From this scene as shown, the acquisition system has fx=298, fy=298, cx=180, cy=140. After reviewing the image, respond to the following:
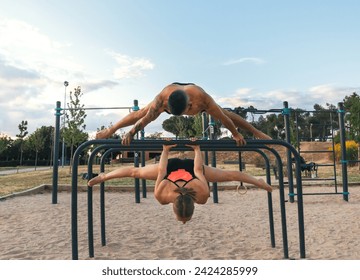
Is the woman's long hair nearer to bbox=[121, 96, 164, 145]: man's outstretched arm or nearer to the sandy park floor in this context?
bbox=[121, 96, 164, 145]: man's outstretched arm

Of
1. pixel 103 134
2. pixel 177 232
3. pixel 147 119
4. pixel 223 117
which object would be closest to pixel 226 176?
pixel 223 117

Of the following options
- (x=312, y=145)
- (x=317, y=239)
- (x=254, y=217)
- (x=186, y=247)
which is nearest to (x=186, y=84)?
→ (x=186, y=247)

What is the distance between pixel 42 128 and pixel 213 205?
4408 cm

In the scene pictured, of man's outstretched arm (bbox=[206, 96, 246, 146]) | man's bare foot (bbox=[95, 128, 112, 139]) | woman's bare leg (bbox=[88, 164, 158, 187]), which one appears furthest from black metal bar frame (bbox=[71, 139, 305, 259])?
man's bare foot (bbox=[95, 128, 112, 139])

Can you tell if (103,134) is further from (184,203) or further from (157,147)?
(184,203)

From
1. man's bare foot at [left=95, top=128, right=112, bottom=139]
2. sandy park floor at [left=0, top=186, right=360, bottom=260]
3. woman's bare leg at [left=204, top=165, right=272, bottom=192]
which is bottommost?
sandy park floor at [left=0, top=186, right=360, bottom=260]

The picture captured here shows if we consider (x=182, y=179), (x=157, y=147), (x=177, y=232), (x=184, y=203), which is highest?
(x=157, y=147)

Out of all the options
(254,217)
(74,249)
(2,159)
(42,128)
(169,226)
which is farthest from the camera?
(42,128)

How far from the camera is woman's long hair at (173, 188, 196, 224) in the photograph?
2354mm

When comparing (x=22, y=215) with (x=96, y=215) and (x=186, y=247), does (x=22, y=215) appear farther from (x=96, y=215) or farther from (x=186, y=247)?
(x=186, y=247)

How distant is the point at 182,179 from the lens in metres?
2.48

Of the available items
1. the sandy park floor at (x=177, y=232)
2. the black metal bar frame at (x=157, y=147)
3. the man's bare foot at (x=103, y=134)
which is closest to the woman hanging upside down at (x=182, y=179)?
the black metal bar frame at (x=157, y=147)

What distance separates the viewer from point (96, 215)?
205 inches

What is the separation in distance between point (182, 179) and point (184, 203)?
0.22m
